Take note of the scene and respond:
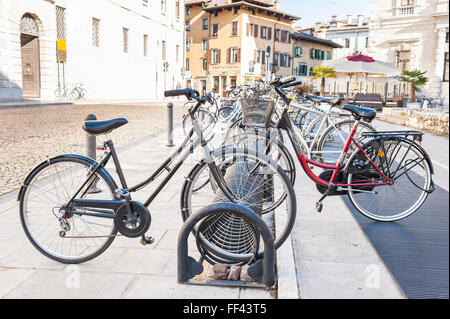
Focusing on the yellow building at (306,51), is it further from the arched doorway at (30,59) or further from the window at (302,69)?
the arched doorway at (30,59)

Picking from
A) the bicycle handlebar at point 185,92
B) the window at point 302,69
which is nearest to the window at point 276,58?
the window at point 302,69

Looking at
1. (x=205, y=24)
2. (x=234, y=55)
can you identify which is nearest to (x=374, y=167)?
(x=234, y=55)

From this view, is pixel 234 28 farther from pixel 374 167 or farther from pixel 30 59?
pixel 374 167

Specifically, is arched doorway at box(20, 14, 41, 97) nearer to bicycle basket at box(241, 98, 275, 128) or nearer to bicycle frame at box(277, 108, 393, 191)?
bicycle basket at box(241, 98, 275, 128)

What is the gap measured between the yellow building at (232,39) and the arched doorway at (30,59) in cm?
2300

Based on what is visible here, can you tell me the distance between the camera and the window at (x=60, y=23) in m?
25.5

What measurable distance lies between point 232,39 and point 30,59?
28.4m

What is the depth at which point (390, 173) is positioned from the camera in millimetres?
4105

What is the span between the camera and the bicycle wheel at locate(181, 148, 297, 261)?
10.1 ft

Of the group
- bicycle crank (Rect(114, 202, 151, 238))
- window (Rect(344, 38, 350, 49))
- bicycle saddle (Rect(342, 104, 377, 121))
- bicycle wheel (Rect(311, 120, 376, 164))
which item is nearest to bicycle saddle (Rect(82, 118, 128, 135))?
bicycle crank (Rect(114, 202, 151, 238))

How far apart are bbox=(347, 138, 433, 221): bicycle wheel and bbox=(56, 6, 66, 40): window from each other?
2506cm

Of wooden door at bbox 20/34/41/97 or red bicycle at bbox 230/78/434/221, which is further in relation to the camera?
wooden door at bbox 20/34/41/97
